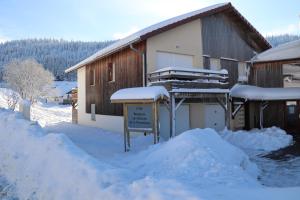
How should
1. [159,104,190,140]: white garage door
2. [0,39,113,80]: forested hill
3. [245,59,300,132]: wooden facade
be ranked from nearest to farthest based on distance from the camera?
[159,104,190,140]: white garage door < [245,59,300,132]: wooden facade < [0,39,113,80]: forested hill

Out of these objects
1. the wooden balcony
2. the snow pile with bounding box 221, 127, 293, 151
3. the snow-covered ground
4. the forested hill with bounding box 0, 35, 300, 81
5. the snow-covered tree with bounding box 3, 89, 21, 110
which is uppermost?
the forested hill with bounding box 0, 35, 300, 81

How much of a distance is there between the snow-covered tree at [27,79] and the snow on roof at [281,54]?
50157 mm

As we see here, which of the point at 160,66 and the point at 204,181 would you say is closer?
the point at 204,181

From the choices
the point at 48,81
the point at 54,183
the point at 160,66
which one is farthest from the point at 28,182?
the point at 48,81

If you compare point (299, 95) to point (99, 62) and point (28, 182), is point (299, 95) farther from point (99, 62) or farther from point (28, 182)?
point (28, 182)

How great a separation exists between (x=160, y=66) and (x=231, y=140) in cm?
544

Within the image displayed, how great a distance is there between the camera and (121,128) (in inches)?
715

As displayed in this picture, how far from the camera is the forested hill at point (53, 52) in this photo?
11826cm

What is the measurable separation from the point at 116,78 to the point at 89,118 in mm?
6028

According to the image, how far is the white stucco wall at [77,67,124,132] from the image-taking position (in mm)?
18641

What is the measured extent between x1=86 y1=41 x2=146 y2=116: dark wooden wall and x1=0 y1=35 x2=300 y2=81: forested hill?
95.6 meters

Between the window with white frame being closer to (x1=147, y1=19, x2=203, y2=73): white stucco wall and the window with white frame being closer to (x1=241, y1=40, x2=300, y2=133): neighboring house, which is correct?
(x1=147, y1=19, x2=203, y2=73): white stucco wall

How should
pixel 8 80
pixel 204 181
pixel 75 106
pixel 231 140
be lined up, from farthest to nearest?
pixel 8 80 → pixel 75 106 → pixel 231 140 → pixel 204 181

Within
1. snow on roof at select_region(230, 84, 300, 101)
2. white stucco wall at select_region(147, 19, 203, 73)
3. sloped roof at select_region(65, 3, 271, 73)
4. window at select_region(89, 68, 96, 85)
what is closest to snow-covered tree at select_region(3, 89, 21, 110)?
window at select_region(89, 68, 96, 85)
